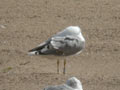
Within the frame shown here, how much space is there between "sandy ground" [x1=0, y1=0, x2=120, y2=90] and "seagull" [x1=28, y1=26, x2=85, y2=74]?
0.34 metres

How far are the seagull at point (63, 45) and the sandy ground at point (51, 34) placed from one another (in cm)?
34

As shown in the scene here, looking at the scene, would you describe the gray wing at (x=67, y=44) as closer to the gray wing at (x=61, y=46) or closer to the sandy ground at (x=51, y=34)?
the gray wing at (x=61, y=46)

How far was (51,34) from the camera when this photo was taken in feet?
42.2

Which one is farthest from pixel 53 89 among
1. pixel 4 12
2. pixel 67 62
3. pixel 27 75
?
pixel 4 12

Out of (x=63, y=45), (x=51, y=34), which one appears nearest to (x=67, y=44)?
(x=63, y=45)

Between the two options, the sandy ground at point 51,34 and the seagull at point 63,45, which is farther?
the seagull at point 63,45

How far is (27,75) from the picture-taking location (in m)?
9.84

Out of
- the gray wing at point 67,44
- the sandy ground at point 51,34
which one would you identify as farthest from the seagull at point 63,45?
the sandy ground at point 51,34

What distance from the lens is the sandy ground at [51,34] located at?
9.57 meters

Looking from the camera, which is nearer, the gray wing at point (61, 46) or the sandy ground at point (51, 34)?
the sandy ground at point (51, 34)

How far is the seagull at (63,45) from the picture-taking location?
1033 centimetres

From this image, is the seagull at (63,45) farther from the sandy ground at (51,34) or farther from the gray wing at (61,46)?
the sandy ground at (51,34)

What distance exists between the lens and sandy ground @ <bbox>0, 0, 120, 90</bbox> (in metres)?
9.57

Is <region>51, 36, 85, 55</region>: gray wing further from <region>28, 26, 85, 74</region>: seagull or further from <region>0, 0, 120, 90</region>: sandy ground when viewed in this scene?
<region>0, 0, 120, 90</region>: sandy ground
